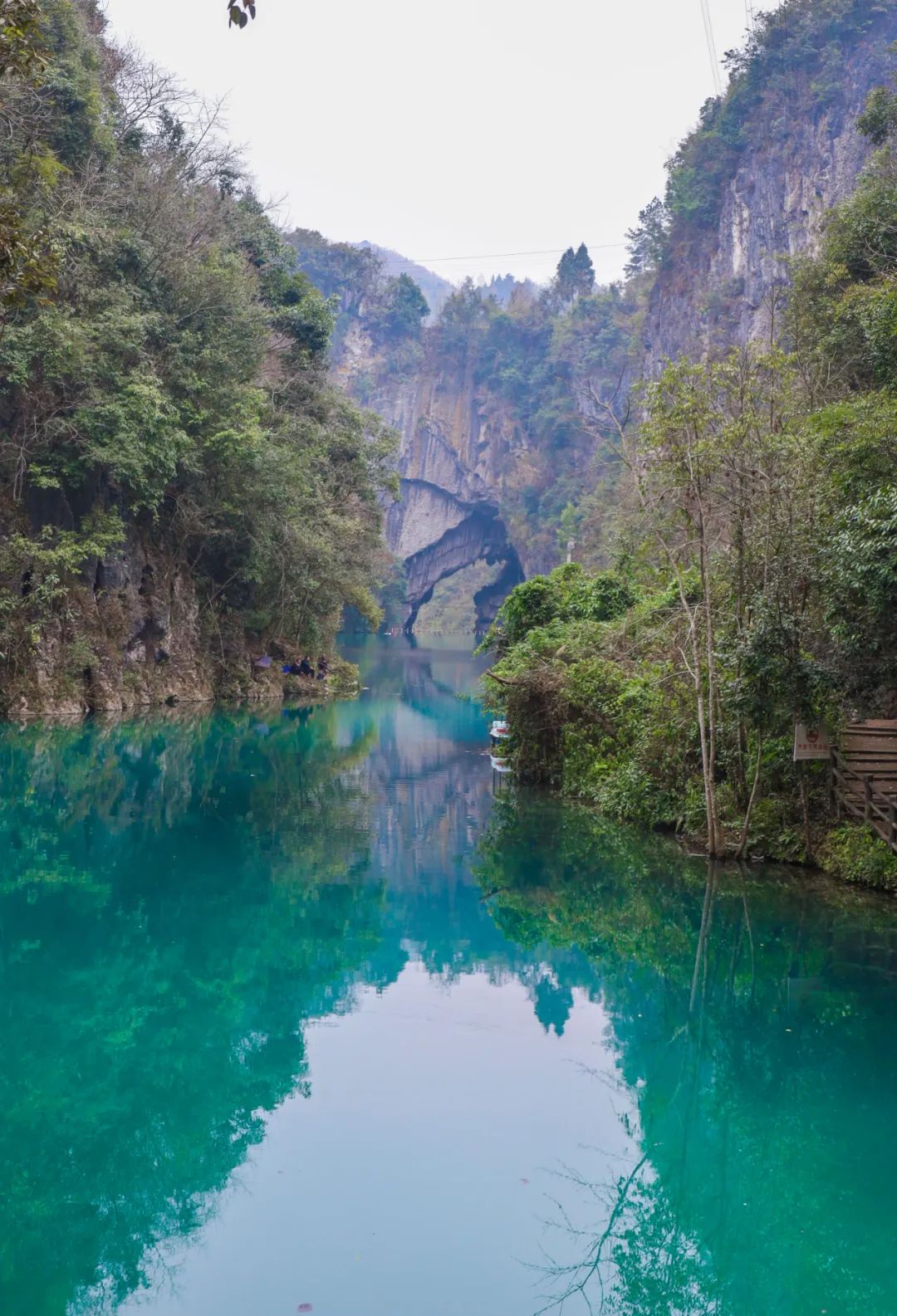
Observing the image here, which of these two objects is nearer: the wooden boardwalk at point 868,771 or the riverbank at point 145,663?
the wooden boardwalk at point 868,771

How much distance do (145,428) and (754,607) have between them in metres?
13.5

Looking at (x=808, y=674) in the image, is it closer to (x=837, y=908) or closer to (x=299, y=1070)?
(x=837, y=908)

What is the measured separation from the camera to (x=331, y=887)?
8.97 m

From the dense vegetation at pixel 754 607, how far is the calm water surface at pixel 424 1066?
756 mm

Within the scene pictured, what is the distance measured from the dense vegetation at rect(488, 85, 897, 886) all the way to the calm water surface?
2.48 ft

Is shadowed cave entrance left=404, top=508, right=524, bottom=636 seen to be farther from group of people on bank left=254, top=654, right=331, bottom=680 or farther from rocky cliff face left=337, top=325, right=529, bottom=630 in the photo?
group of people on bank left=254, top=654, right=331, bottom=680

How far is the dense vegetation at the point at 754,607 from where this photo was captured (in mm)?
8672

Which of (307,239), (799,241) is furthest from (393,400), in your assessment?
(799,241)

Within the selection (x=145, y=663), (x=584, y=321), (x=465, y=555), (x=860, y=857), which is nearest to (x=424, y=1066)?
(x=860, y=857)

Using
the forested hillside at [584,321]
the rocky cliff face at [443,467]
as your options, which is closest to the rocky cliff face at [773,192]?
the forested hillside at [584,321]

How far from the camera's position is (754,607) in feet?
29.1

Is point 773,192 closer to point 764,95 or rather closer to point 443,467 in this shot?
point 764,95

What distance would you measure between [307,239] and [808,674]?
59550mm

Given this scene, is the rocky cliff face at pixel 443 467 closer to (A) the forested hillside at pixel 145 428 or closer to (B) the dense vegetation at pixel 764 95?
(B) the dense vegetation at pixel 764 95
